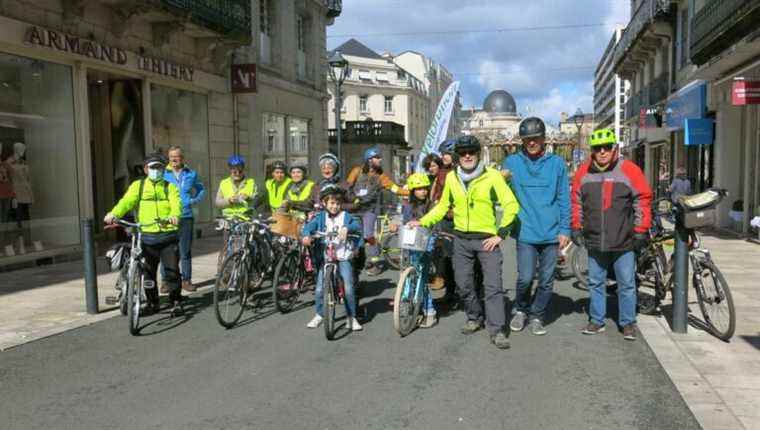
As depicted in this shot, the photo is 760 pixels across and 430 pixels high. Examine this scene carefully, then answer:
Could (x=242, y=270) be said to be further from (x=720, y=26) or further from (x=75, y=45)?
(x=720, y=26)

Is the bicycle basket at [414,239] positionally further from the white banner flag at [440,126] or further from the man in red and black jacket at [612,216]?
the white banner flag at [440,126]

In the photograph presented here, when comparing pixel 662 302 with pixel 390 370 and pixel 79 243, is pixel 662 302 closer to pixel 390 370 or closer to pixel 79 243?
pixel 390 370

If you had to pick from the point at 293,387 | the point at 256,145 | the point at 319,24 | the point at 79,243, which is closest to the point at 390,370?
the point at 293,387

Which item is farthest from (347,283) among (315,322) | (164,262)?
(164,262)

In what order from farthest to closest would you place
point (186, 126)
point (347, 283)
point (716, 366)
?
point (186, 126) → point (347, 283) → point (716, 366)

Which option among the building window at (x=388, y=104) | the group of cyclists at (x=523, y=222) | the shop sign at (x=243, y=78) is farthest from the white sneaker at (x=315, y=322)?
the building window at (x=388, y=104)

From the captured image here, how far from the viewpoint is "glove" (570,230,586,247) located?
5.75 m

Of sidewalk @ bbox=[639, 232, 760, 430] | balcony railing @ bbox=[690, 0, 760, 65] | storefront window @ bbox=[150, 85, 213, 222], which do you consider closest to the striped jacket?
sidewalk @ bbox=[639, 232, 760, 430]

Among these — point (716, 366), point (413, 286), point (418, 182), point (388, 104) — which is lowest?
point (716, 366)

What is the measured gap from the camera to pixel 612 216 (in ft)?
18.1

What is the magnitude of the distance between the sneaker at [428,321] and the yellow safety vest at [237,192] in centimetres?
281

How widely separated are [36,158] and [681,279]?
33.1ft

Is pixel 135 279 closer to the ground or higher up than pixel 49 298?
higher up

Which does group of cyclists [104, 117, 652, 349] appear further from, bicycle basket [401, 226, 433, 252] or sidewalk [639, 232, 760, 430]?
sidewalk [639, 232, 760, 430]
